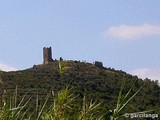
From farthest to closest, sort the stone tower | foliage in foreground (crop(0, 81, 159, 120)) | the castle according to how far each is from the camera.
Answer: the stone tower, the castle, foliage in foreground (crop(0, 81, 159, 120))

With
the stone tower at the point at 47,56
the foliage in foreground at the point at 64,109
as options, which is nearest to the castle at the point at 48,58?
the stone tower at the point at 47,56

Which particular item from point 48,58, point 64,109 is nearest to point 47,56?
point 48,58

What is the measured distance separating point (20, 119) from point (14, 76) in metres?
61.8

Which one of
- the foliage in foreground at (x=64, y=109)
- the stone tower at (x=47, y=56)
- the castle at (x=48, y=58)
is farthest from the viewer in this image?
the stone tower at (x=47, y=56)

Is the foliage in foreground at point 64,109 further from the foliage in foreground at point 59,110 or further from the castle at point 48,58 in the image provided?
the castle at point 48,58

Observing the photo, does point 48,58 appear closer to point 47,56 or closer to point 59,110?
point 47,56

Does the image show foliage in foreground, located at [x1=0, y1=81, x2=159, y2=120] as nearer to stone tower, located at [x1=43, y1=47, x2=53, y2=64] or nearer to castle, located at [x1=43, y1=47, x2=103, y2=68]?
castle, located at [x1=43, y1=47, x2=103, y2=68]

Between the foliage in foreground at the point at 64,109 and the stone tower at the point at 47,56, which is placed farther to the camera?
the stone tower at the point at 47,56

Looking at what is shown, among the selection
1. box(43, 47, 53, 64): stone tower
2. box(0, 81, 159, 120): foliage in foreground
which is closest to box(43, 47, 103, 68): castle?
box(43, 47, 53, 64): stone tower

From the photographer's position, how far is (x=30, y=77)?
67125mm

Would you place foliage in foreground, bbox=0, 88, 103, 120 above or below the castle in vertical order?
below

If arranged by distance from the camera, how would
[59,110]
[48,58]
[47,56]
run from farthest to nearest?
[47,56] → [48,58] → [59,110]

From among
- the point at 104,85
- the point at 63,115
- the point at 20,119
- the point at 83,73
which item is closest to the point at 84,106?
the point at 63,115

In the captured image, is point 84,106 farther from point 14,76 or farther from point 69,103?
point 14,76
